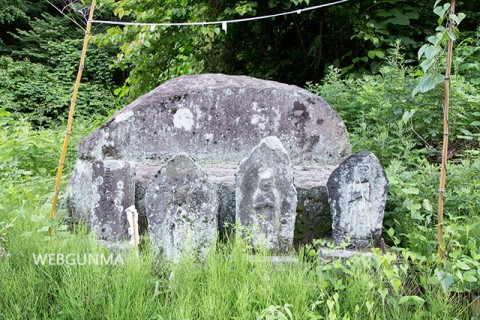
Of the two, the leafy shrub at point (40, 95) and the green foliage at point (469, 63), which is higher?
the leafy shrub at point (40, 95)

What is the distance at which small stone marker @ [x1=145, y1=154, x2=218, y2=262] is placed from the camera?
2559mm

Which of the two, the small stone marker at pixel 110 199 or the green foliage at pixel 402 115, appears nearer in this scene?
the small stone marker at pixel 110 199

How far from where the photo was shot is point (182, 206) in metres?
2.57

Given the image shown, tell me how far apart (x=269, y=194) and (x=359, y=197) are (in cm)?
51

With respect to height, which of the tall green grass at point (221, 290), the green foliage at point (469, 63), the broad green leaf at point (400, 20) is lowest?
A: the tall green grass at point (221, 290)

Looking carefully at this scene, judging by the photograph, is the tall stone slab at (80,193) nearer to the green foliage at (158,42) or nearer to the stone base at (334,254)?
the stone base at (334,254)

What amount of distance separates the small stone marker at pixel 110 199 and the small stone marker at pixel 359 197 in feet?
4.08

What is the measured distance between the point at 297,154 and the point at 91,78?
1087cm

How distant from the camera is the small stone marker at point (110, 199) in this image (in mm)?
2762

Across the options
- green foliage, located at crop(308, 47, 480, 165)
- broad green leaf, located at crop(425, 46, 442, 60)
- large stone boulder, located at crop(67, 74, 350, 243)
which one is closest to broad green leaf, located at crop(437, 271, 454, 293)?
broad green leaf, located at crop(425, 46, 442, 60)

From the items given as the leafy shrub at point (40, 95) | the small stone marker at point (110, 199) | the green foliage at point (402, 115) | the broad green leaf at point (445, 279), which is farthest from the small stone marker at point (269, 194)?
the leafy shrub at point (40, 95)

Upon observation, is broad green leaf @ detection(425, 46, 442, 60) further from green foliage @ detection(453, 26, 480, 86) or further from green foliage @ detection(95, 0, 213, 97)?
green foliage @ detection(95, 0, 213, 97)

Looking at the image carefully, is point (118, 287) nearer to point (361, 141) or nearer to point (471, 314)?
point (471, 314)

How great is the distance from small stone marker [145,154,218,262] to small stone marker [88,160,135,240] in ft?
0.95
